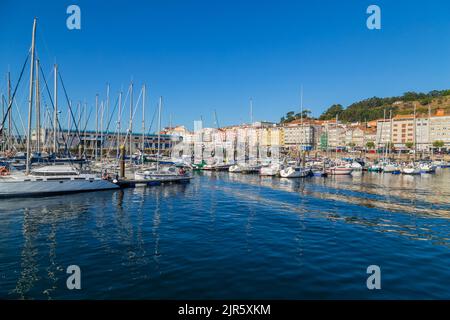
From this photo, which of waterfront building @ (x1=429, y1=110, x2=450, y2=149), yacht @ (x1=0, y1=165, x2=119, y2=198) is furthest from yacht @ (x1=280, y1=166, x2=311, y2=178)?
waterfront building @ (x1=429, y1=110, x2=450, y2=149)

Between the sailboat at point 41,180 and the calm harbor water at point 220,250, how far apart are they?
210cm

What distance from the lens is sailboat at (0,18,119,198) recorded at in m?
27.5

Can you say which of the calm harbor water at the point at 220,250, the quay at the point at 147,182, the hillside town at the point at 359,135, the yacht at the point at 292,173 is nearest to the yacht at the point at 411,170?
the yacht at the point at 292,173

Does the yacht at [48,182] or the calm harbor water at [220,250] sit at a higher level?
the yacht at [48,182]

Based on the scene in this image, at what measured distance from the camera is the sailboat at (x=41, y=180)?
27.5 meters

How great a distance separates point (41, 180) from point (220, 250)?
22253 millimetres

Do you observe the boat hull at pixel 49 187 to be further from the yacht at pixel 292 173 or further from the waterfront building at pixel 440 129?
the waterfront building at pixel 440 129

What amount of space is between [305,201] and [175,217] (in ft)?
43.1

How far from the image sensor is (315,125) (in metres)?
182

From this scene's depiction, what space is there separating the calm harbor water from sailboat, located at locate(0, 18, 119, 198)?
210cm

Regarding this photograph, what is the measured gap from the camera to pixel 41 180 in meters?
28.8

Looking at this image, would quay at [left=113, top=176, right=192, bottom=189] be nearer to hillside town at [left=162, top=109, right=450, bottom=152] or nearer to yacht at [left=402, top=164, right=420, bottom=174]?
yacht at [left=402, top=164, right=420, bottom=174]
